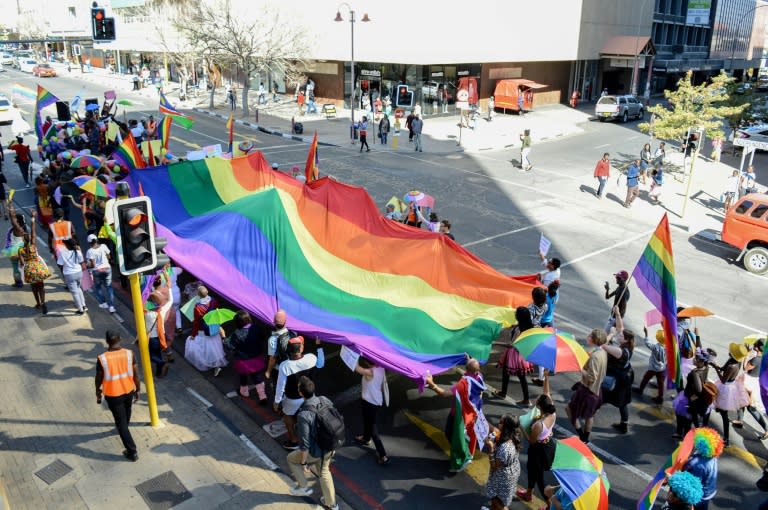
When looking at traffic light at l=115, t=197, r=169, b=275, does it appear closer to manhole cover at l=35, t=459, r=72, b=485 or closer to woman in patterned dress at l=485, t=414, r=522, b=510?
manhole cover at l=35, t=459, r=72, b=485

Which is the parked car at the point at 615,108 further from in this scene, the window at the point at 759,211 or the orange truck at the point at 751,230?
the window at the point at 759,211

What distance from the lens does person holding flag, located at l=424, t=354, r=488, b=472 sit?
7.39m

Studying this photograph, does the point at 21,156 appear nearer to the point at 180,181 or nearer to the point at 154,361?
the point at 180,181

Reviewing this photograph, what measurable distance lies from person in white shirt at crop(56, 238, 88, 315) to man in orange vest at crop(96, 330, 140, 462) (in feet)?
15.8

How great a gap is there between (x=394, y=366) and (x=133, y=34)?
6856 centimetres

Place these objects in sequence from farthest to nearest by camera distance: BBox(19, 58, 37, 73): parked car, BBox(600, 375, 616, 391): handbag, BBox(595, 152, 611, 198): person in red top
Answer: BBox(19, 58, 37, 73): parked car → BBox(595, 152, 611, 198): person in red top → BBox(600, 375, 616, 391): handbag

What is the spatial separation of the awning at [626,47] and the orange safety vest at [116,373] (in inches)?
1970

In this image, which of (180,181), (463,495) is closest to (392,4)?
(180,181)

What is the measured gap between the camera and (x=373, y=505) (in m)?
7.27

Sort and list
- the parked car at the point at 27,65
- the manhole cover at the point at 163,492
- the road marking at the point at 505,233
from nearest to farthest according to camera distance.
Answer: the manhole cover at the point at 163,492 < the road marking at the point at 505,233 < the parked car at the point at 27,65

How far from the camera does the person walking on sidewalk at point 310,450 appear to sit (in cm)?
669

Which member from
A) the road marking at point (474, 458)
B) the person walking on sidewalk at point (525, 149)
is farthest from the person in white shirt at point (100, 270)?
the person walking on sidewalk at point (525, 149)

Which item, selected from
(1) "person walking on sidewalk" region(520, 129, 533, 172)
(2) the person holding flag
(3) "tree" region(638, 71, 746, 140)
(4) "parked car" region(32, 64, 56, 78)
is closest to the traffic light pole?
(2) the person holding flag

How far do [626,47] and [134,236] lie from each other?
167 ft
